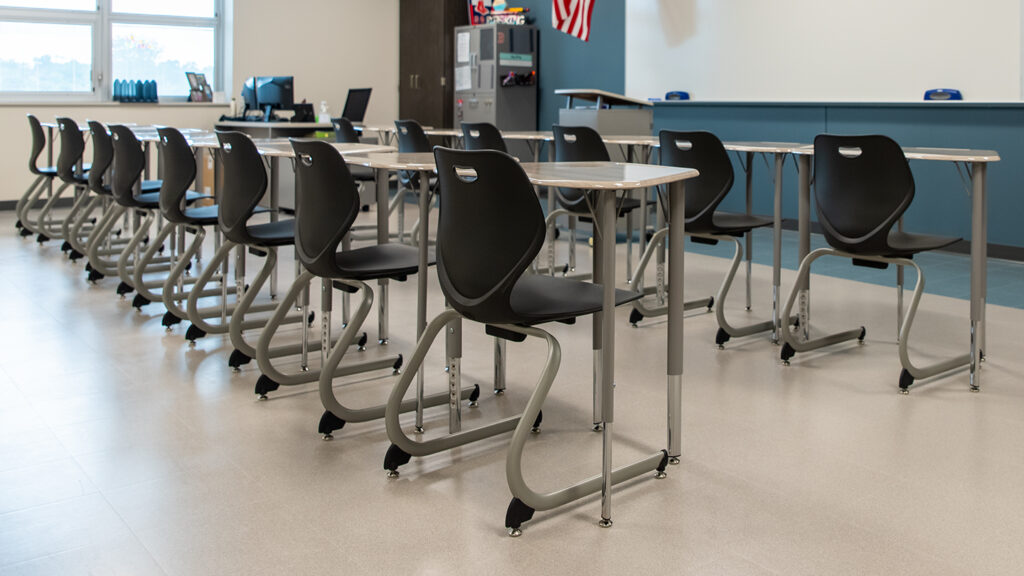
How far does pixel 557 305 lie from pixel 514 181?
0.34 m

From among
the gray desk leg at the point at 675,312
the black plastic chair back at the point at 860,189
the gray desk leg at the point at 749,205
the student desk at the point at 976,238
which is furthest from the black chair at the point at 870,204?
the gray desk leg at the point at 675,312

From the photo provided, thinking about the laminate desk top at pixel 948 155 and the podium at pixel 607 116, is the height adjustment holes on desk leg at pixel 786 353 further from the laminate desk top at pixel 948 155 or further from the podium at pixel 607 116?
the podium at pixel 607 116

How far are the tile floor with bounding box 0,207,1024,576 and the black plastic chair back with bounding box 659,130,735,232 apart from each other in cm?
57

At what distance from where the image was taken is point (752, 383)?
3.35 meters

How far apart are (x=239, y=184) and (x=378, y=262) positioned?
744 millimetres

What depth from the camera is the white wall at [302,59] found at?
352 inches

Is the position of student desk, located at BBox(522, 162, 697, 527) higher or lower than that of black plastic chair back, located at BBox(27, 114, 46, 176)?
lower

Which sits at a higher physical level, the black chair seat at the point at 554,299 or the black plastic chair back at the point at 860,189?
the black plastic chair back at the point at 860,189

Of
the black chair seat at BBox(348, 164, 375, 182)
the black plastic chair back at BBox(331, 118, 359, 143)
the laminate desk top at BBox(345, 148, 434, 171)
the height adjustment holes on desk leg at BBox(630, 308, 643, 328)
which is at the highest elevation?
the black plastic chair back at BBox(331, 118, 359, 143)

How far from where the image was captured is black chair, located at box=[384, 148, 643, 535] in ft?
7.09

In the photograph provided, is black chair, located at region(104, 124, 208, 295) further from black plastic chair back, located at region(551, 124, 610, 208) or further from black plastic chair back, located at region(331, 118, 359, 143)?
black plastic chair back, located at region(551, 124, 610, 208)

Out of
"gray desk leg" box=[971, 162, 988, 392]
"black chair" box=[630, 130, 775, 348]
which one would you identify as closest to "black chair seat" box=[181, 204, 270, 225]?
"black chair" box=[630, 130, 775, 348]

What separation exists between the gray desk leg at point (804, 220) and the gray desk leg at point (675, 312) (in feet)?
4.42

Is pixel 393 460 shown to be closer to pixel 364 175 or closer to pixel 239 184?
pixel 239 184
